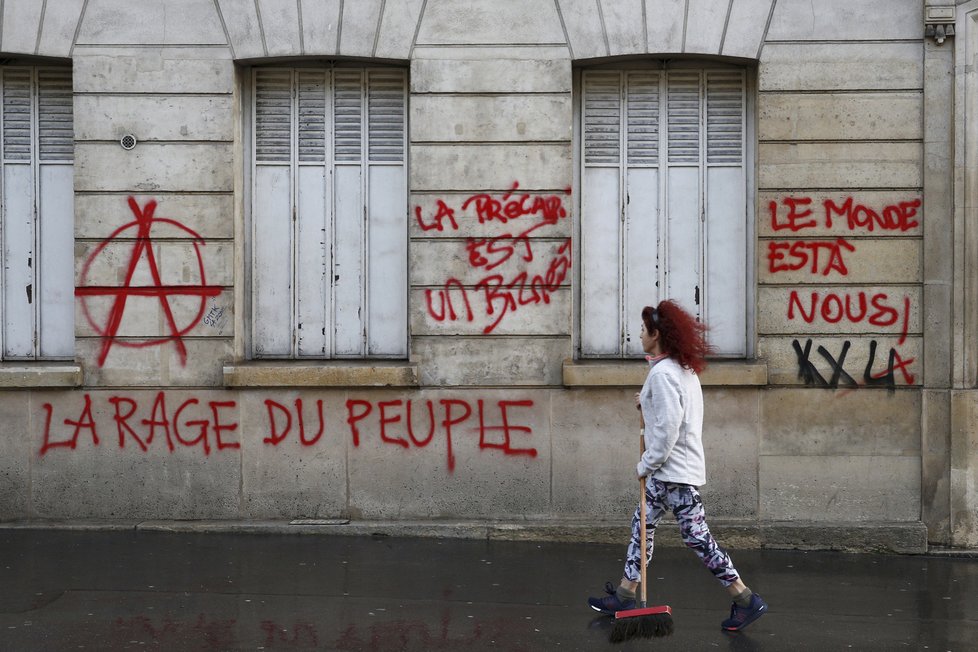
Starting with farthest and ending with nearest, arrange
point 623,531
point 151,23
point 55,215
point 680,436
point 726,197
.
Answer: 1. point 55,215
2. point 726,197
3. point 151,23
4. point 623,531
5. point 680,436

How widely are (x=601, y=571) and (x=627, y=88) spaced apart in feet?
12.3

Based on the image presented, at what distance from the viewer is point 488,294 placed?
29.1 feet

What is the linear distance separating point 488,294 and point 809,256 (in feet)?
8.00

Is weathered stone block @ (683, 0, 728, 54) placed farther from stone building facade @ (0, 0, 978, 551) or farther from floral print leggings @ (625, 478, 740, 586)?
floral print leggings @ (625, 478, 740, 586)

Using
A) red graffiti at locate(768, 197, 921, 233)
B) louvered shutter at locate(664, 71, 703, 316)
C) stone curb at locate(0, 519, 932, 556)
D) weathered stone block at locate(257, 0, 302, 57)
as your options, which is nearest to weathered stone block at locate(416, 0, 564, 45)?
weathered stone block at locate(257, 0, 302, 57)

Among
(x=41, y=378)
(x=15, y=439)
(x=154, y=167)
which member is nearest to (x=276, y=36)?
(x=154, y=167)

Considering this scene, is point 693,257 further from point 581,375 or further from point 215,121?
point 215,121

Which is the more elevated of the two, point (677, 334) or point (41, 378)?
point (677, 334)

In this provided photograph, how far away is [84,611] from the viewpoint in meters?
6.59

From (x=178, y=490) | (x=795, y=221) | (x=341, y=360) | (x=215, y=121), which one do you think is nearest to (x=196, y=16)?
(x=215, y=121)

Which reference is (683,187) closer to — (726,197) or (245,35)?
(726,197)

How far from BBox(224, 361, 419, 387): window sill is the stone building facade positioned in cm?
2

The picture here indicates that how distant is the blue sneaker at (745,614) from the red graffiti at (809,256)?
324cm

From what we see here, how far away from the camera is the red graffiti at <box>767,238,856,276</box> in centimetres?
880
